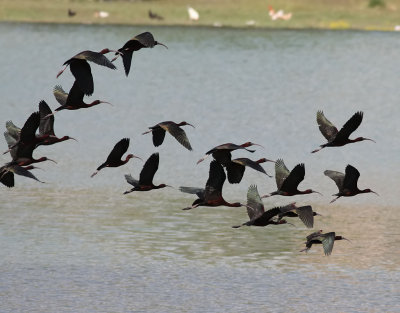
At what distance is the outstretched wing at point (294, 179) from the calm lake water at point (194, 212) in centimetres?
210

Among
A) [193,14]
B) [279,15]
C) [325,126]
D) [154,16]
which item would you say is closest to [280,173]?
[325,126]

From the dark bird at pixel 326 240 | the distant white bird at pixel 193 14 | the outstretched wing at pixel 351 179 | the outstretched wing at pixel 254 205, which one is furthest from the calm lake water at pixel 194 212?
the distant white bird at pixel 193 14

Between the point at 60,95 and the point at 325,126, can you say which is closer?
the point at 60,95

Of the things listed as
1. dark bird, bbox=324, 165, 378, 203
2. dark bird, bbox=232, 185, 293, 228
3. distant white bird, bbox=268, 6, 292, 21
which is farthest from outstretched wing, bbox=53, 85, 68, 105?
distant white bird, bbox=268, 6, 292, 21

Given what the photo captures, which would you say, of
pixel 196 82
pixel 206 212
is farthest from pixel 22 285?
pixel 196 82

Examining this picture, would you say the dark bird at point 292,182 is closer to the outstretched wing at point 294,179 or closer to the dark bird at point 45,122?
the outstretched wing at point 294,179

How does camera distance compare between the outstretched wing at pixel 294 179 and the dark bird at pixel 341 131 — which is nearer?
the outstretched wing at pixel 294 179

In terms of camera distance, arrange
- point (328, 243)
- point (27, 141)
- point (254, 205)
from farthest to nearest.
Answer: point (328, 243), point (254, 205), point (27, 141)

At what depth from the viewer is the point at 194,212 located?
24.0m

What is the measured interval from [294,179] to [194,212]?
770cm

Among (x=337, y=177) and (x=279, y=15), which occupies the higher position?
(x=279, y=15)

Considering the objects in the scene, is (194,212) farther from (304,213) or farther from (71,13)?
(71,13)

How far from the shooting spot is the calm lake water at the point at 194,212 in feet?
61.4

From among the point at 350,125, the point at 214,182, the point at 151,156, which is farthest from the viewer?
the point at 350,125
